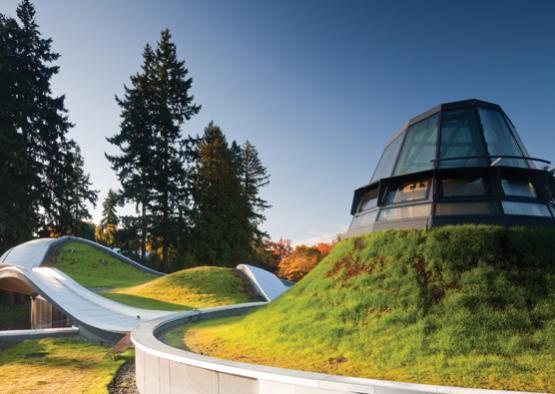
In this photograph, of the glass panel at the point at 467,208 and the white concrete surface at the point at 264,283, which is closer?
the glass panel at the point at 467,208

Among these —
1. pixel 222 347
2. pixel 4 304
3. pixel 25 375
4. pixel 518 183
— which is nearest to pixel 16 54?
pixel 4 304

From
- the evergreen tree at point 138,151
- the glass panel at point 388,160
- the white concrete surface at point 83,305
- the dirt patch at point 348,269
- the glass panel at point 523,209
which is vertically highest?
the evergreen tree at point 138,151

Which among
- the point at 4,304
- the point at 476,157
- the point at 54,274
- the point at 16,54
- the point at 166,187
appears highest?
the point at 16,54

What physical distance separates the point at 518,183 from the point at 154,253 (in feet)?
157

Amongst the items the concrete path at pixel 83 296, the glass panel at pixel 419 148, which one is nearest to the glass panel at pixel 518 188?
the glass panel at pixel 419 148

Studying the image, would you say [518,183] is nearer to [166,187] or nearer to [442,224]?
[442,224]

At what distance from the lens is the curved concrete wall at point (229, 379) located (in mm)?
4578

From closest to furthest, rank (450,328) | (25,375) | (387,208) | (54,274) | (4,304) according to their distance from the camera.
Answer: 1. (450,328)
2. (387,208)
3. (25,375)
4. (54,274)
5. (4,304)

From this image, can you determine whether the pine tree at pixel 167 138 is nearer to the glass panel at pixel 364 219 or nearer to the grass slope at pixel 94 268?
the grass slope at pixel 94 268

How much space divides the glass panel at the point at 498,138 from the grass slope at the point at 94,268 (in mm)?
29784

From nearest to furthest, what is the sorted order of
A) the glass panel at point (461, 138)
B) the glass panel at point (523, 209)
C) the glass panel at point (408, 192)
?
the glass panel at point (523, 209)
the glass panel at point (461, 138)
the glass panel at point (408, 192)

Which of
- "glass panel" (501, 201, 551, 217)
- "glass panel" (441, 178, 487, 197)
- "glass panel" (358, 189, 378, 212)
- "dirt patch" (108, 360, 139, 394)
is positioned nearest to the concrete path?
"dirt patch" (108, 360, 139, 394)

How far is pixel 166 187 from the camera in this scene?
44.4 meters

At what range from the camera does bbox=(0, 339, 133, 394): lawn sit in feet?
30.1
